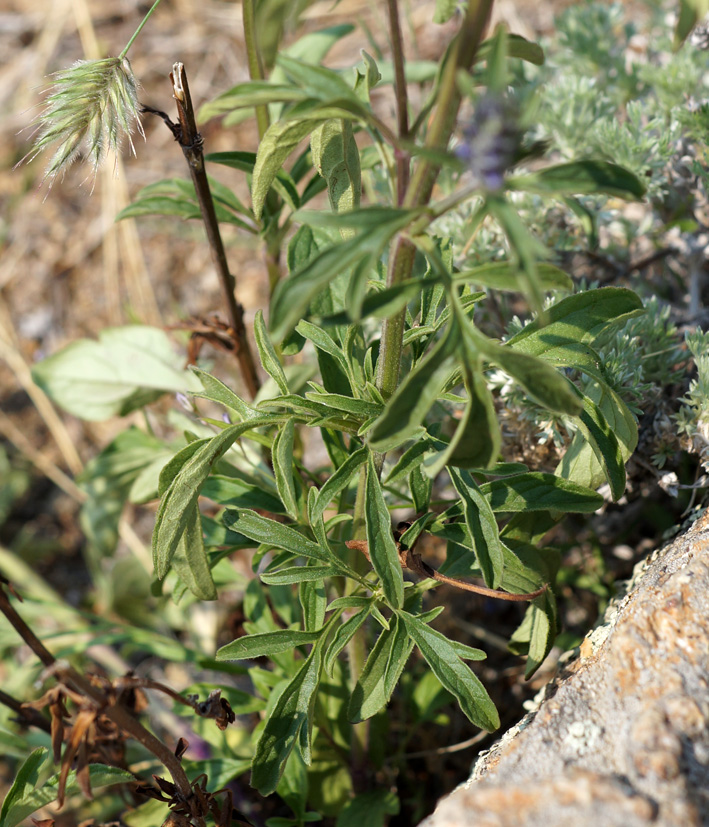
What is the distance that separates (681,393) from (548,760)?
0.98 m

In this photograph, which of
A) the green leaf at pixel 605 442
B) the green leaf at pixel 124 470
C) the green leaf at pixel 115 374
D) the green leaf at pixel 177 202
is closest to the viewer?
the green leaf at pixel 605 442

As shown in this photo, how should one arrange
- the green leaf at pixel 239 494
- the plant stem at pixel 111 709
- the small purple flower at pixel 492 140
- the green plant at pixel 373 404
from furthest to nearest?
the green leaf at pixel 239 494
the plant stem at pixel 111 709
the green plant at pixel 373 404
the small purple flower at pixel 492 140

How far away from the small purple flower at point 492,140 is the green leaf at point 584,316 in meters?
0.46

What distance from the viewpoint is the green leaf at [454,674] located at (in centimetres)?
124

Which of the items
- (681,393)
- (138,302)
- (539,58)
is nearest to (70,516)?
(138,302)

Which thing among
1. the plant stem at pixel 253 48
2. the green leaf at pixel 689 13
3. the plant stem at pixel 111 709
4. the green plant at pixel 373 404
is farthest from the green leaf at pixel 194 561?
the green leaf at pixel 689 13

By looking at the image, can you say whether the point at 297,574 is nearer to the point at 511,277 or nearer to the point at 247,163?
the point at 511,277

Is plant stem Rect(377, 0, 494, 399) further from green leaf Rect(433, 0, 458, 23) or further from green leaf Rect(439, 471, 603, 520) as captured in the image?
green leaf Rect(439, 471, 603, 520)

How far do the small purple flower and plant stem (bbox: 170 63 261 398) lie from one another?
2.37 feet

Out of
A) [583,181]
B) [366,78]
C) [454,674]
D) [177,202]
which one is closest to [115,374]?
[177,202]

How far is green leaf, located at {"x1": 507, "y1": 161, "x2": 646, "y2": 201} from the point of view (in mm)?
872

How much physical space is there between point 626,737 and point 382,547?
43cm

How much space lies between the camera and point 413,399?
0.94 metres

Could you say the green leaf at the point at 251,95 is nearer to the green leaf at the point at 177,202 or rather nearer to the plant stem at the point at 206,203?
the plant stem at the point at 206,203
